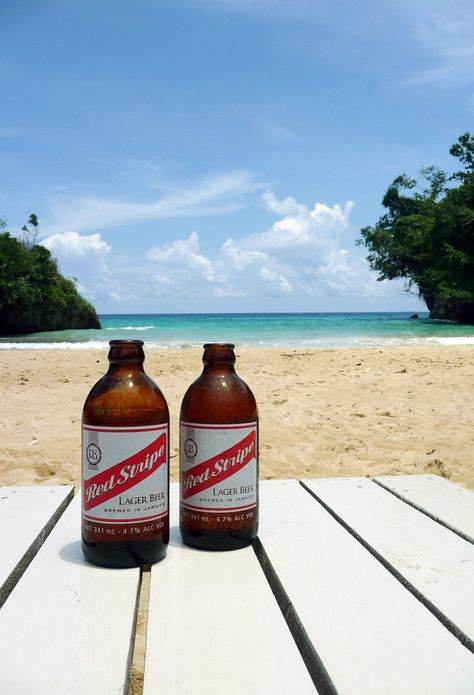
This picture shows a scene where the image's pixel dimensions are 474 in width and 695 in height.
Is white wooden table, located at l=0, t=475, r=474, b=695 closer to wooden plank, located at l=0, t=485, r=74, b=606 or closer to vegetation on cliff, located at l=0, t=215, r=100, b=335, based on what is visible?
wooden plank, located at l=0, t=485, r=74, b=606

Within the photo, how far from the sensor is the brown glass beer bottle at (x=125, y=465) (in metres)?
1.25

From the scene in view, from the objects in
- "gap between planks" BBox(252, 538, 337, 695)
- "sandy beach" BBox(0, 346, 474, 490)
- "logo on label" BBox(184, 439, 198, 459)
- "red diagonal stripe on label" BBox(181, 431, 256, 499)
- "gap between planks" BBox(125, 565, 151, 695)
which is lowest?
"sandy beach" BBox(0, 346, 474, 490)

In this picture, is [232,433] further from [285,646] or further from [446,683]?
[446,683]

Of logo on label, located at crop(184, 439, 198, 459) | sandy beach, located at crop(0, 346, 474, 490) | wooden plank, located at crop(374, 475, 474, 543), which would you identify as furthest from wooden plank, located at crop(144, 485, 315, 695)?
sandy beach, located at crop(0, 346, 474, 490)

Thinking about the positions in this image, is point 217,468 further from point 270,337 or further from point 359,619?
point 270,337

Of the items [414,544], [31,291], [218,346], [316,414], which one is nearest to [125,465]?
[218,346]

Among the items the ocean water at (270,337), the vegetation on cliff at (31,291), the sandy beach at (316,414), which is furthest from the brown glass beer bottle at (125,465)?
the vegetation on cliff at (31,291)

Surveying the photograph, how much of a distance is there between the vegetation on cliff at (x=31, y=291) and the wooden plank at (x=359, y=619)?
86.8 feet

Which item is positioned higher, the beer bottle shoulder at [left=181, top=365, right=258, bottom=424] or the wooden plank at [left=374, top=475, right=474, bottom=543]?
the beer bottle shoulder at [left=181, top=365, right=258, bottom=424]

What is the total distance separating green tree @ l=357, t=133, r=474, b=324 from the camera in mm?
30516

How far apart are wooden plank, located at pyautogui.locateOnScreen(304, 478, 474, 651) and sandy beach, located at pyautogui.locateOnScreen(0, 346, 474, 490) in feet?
8.69

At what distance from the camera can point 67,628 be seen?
1062 millimetres

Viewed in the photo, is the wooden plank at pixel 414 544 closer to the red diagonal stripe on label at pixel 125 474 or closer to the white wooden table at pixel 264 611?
the white wooden table at pixel 264 611

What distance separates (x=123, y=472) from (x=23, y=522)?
0.53m
